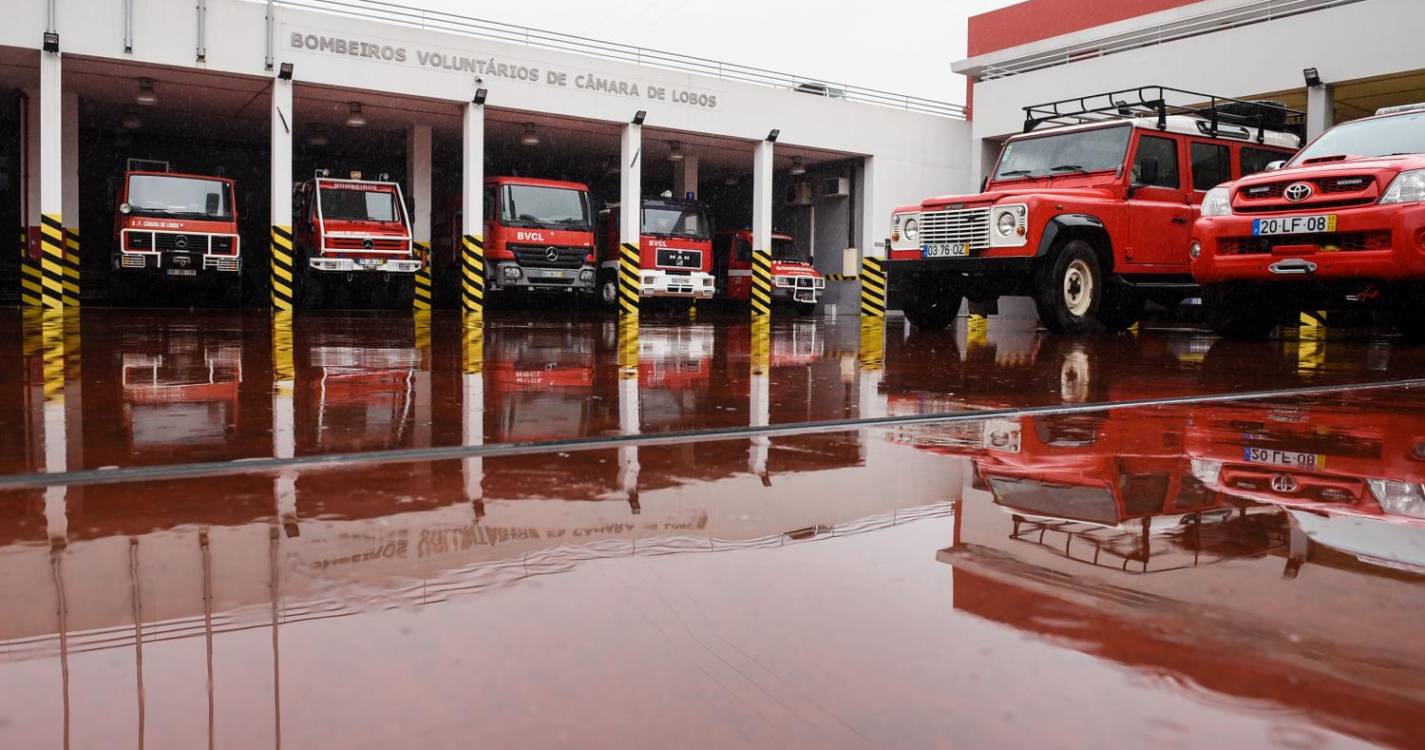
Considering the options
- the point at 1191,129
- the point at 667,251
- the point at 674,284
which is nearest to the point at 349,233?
the point at 667,251

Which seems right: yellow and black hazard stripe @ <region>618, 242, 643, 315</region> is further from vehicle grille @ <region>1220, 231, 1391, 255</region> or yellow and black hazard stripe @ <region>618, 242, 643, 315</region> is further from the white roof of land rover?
vehicle grille @ <region>1220, 231, 1391, 255</region>

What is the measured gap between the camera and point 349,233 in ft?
61.2

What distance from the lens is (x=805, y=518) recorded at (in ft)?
5.90

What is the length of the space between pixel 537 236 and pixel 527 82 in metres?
2.69

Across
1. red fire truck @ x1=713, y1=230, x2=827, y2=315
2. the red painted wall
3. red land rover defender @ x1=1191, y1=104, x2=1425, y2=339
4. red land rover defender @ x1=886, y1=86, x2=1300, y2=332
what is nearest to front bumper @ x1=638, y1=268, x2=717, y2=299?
red fire truck @ x1=713, y1=230, x2=827, y2=315

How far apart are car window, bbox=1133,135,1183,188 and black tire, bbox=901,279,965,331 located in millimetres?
1998

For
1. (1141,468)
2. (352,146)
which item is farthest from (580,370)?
(352,146)

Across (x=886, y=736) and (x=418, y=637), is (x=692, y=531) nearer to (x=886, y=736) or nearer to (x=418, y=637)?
(x=418, y=637)

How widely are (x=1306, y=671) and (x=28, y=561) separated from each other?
152 centimetres

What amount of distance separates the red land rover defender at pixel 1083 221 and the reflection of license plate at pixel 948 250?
1cm

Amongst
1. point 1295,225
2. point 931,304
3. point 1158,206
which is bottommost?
point 931,304

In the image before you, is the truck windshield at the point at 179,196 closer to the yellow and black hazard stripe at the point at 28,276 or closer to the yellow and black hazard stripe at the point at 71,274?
the yellow and black hazard stripe at the point at 71,274

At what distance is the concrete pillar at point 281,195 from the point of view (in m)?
16.9

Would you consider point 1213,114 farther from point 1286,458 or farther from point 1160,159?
point 1286,458
